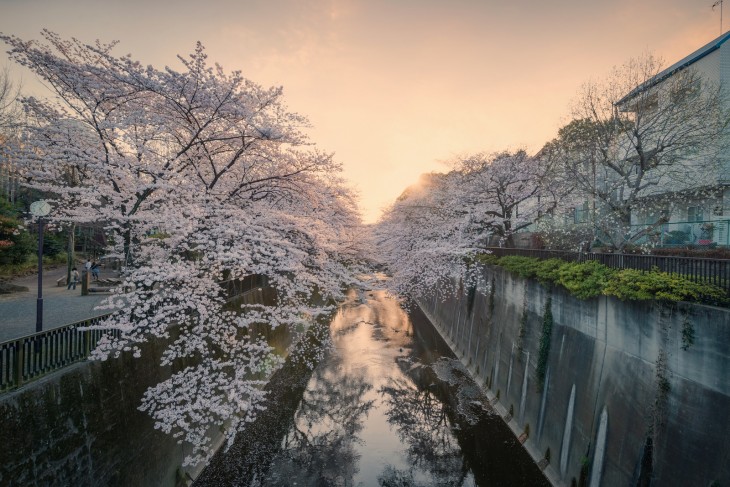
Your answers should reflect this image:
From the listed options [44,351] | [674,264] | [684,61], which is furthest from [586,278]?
[684,61]

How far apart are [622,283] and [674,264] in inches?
47.7

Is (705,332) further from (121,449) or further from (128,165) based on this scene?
(128,165)

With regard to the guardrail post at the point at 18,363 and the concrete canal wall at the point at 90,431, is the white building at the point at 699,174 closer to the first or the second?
the concrete canal wall at the point at 90,431

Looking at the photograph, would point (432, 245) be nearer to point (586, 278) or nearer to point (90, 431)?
point (586, 278)

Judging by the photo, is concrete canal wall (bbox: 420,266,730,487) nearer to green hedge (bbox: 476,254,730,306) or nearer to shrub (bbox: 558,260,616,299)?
green hedge (bbox: 476,254,730,306)

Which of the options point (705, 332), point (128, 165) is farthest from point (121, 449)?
point (705, 332)

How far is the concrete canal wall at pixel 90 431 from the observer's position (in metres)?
6.64

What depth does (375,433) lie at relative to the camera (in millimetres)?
15430

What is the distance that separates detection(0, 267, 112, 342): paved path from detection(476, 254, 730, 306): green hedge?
15.0 meters

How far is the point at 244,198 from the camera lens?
13078 millimetres

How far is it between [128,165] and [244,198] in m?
3.74

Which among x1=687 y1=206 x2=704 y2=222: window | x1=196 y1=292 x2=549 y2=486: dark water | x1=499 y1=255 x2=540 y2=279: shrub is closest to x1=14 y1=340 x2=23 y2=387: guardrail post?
x1=196 y1=292 x2=549 y2=486: dark water

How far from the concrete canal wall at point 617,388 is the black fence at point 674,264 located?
81 centimetres

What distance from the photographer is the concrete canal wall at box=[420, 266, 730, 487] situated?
7176 mm
